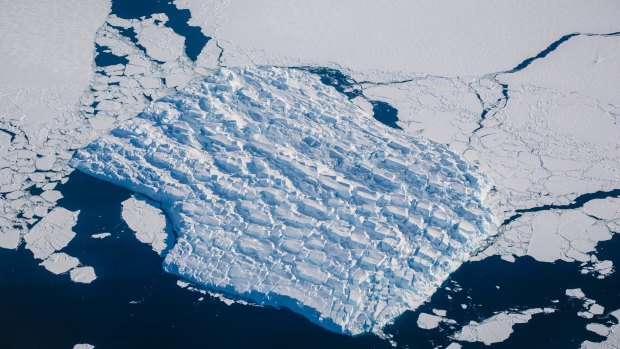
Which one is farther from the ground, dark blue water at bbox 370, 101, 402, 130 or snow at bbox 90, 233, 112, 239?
dark blue water at bbox 370, 101, 402, 130

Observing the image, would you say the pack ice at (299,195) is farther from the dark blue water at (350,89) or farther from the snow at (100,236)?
the snow at (100,236)

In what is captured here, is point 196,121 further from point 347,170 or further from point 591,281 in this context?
point 591,281

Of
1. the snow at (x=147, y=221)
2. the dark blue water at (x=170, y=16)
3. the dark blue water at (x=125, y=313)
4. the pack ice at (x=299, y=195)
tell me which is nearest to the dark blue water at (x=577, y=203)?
the pack ice at (x=299, y=195)

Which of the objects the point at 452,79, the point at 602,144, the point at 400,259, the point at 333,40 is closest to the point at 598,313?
the point at 400,259

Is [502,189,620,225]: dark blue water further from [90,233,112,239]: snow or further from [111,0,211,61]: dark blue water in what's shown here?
[111,0,211,61]: dark blue water

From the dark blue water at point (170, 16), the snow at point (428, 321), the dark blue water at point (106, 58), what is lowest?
the snow at point (428, 321)

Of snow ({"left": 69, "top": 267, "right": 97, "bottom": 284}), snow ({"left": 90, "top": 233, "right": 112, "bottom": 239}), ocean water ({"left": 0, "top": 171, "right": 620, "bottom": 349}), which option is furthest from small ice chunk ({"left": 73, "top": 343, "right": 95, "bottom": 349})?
snow ({"left": 90, "top": 233, "right": 112, "bottom": 239})

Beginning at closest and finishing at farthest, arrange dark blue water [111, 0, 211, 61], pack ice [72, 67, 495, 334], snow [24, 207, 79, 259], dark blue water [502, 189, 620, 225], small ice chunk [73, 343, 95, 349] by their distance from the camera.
Result: small ice chunk [73, 343, 95, 349] → pack ice [72, 67, 495, 334] → snow [24, 207, 79, 259] → dark blue water [502, 189, 620, 225] → dark blue water [111, 0, 211, 61]
